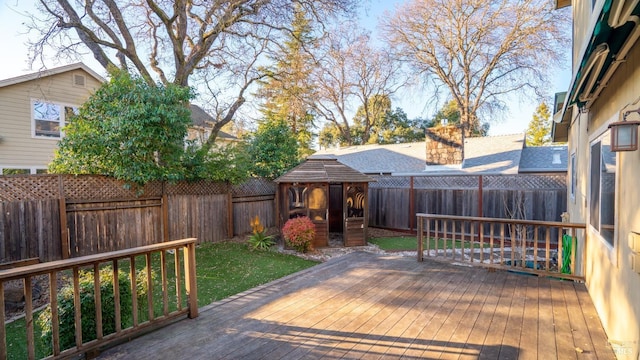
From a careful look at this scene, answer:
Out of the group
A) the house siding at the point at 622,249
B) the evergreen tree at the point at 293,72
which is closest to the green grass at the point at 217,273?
the house siding at the point at 622,249

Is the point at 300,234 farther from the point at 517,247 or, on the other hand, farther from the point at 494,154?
the point at 494,154

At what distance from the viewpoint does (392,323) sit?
10.1 feet

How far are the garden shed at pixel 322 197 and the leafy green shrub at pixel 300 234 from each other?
0.54 m

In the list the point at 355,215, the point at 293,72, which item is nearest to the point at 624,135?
the point at 355,215

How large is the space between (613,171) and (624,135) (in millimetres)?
934

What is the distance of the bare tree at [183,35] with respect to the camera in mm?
8586

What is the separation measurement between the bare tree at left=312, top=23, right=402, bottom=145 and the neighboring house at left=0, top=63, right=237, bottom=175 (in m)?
12.5

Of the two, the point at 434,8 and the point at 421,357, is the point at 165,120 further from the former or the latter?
the point at 434,8

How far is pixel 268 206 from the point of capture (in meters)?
9.48

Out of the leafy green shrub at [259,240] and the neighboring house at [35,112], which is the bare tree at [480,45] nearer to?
the leafy green shrub at [259,240]

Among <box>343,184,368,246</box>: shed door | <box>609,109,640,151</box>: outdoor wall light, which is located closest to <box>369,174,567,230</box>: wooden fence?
<box>343,184,368,246</box>: shed door

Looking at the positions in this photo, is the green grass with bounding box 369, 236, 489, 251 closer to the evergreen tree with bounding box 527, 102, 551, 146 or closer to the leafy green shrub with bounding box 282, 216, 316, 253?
the leafy green shrub with bounding box 282, 216, 316, 253

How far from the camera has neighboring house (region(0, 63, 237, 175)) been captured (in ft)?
30.2

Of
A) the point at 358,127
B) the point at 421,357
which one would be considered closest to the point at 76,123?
the point at 421,357
